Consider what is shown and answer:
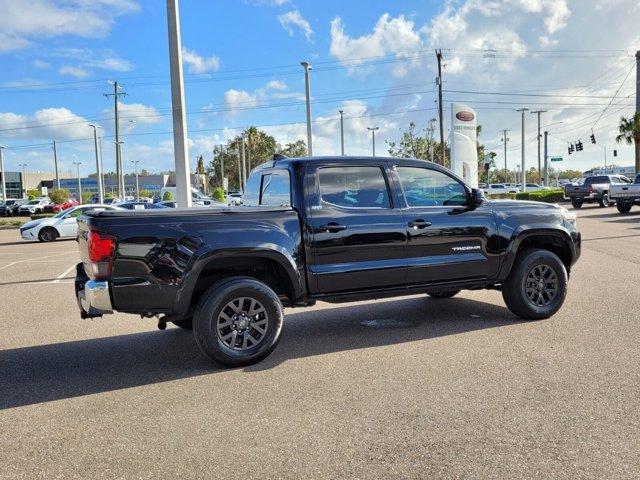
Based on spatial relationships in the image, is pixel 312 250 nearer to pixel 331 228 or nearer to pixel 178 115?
pixel 331 228

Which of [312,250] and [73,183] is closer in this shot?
[312,250]

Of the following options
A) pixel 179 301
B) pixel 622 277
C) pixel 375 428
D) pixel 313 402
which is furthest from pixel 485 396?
pixel 622 277

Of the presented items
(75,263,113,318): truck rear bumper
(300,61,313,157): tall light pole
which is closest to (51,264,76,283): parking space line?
(75,263,113,318): truck rear bumper

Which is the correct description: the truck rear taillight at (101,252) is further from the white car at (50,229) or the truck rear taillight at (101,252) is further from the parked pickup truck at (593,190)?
the parked pickup truck at (593,190)

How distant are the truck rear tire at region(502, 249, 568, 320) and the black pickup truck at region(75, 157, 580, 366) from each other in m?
0.01

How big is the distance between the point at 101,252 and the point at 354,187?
2.53 m

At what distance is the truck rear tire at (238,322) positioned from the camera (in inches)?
203

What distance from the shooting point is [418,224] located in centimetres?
607

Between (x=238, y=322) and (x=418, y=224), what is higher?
(x=418, y=224)

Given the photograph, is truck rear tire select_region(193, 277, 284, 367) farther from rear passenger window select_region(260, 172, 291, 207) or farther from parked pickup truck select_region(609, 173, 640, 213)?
parked pickup truck select_region(609, 173, 640, 213)

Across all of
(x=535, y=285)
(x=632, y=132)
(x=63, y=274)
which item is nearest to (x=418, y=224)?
(x=535, y=285)

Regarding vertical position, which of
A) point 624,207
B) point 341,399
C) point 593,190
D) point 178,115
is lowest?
point 341,399

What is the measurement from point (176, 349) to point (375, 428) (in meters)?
2.84

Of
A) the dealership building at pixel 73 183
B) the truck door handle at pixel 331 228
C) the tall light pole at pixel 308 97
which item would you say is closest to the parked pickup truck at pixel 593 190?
the tall light pole at pixel 308 97
